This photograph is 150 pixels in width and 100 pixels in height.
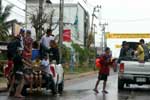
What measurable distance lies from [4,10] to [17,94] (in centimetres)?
2591

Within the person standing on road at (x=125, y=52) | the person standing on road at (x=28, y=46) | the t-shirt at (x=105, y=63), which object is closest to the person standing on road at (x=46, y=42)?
the person standing on road at (x=28, y=46)

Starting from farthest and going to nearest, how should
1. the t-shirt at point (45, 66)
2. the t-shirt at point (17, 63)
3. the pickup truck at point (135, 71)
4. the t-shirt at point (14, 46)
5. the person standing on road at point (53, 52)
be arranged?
the pickup truck at point (135, 71), the person standing on road at point (53, 52), the t-shirt at point (45, 66), the t-shirt at point (14, 46), the t-shirt at point (17, 63)

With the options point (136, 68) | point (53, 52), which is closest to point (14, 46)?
point (53, 52)

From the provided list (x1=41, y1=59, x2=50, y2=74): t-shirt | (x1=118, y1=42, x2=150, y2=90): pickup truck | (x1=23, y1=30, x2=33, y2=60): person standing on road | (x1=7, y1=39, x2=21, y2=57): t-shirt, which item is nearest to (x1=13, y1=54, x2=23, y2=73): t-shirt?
(x1=7, y1=39, x2=21, y2=57): t-shirt

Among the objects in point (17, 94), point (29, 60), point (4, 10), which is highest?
point (4, 10)

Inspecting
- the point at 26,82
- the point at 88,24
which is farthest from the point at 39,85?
the point at 88,24

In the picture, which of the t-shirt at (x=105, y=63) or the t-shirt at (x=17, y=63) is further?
the t-shirt at (x=105, y=63)

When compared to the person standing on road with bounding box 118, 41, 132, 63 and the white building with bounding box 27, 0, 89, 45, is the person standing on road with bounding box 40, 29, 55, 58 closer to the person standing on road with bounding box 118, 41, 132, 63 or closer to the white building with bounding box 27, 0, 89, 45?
the person standing on road with bounding box 118, 41, 132, 63

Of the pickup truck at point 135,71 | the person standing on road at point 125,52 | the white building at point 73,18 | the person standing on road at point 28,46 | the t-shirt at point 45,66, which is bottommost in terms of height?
the pickup truck at point 135,71

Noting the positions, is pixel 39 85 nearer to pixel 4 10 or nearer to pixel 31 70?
pixel 31 70

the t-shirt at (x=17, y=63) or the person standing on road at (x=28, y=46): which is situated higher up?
the person standing on road at (x=28, y=46)

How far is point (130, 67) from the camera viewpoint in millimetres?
21188

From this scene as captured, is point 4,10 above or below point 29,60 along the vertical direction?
above

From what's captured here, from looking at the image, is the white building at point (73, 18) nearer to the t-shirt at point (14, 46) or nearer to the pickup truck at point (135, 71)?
the pickup truck at point (135, 71)
